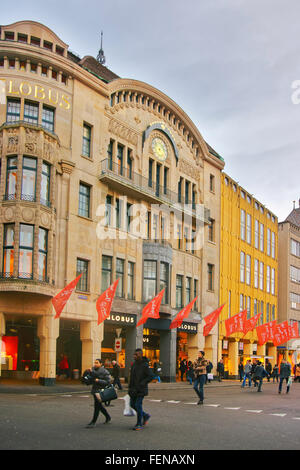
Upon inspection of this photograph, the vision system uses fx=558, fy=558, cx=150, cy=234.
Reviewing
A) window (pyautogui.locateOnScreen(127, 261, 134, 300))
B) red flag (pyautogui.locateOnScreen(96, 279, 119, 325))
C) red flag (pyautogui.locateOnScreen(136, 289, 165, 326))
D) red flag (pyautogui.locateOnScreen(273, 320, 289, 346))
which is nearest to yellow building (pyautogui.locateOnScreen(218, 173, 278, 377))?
red flag (pyautogui.locateOnScreen(273, 320, 289, 346))

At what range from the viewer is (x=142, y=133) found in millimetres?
38531

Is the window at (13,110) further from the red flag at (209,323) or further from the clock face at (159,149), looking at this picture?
the red flag at (209,323)

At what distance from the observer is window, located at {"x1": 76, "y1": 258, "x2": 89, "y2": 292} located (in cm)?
3219

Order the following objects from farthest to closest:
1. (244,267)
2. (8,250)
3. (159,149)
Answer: (244,267) < (159,149) < (8,250)

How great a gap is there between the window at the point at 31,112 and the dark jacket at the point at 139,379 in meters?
20.2

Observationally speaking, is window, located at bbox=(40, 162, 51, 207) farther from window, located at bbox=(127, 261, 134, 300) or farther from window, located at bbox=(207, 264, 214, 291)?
window, located at bbox=(207, 264, 214, 291)

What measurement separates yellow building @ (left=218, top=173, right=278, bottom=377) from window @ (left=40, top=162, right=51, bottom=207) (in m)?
21.8

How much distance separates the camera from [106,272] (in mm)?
34438

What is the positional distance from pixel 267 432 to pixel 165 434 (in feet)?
8.32

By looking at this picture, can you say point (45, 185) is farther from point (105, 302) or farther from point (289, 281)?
point (289, 281)

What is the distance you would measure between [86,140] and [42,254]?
8449mm

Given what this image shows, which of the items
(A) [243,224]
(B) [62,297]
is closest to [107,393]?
(B) [62,297]

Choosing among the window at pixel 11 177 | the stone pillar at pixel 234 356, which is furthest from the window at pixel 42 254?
the stone pillar at pixel 234 356

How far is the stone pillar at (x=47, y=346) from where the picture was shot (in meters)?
28.9
